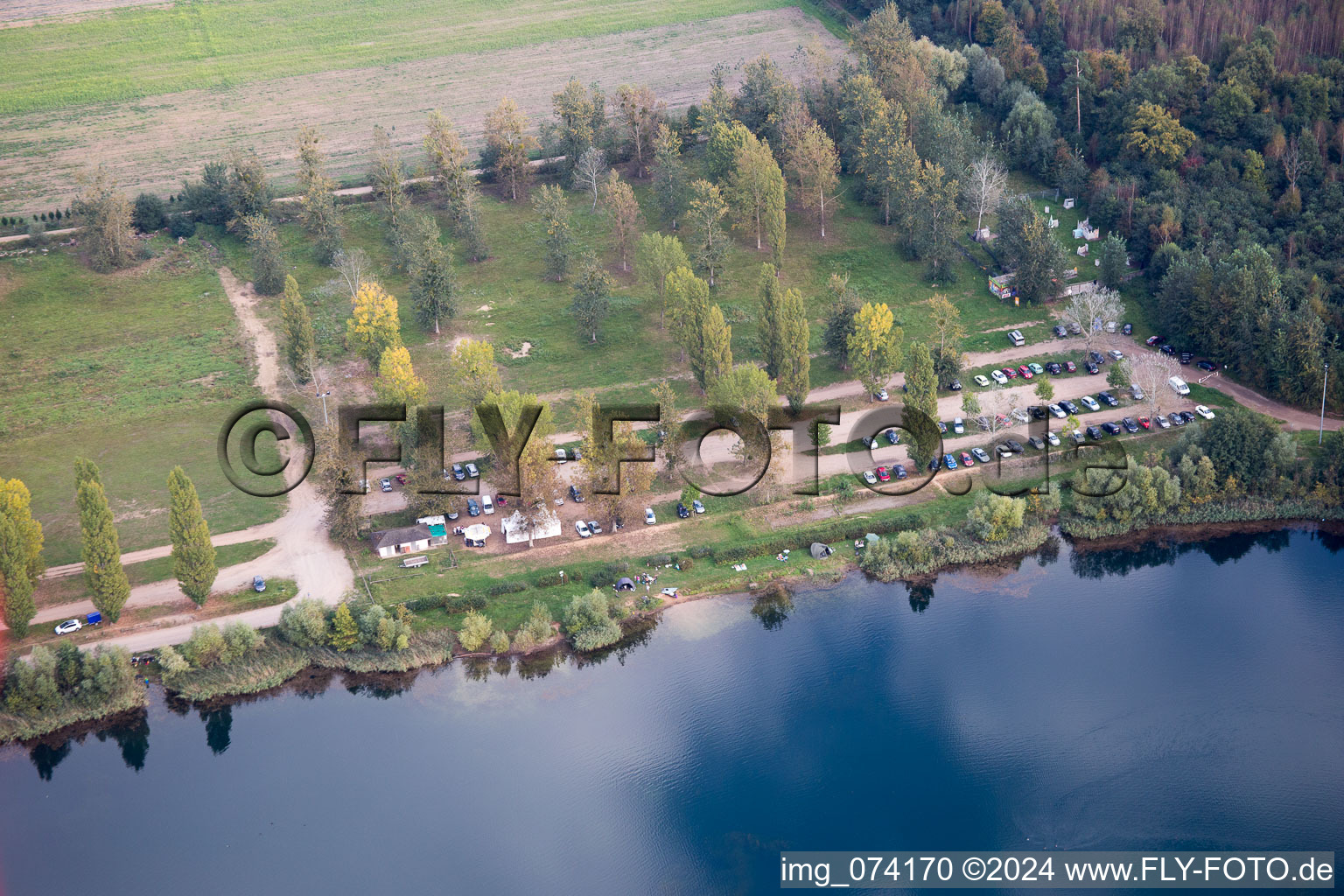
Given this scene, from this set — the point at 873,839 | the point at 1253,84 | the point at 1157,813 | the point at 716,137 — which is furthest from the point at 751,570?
the point at 1253,84

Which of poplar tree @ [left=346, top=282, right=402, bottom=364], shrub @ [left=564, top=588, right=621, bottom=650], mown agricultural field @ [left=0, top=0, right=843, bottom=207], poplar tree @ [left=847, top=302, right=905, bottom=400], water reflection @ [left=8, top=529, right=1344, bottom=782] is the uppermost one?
mown agricultural field @ [left=0, top=0, right=843, bottom=207]

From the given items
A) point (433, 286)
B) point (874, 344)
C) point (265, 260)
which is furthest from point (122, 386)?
point (874, 344)

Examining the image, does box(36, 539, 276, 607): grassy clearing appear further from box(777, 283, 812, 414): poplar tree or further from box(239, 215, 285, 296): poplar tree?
box(777, 283, 812, 414): poplar tree

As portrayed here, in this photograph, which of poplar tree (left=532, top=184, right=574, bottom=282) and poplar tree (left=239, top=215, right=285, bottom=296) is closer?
poplar tree (left=239, top=215, right=285, bottom=296)

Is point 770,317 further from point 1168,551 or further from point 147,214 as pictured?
point 147,214

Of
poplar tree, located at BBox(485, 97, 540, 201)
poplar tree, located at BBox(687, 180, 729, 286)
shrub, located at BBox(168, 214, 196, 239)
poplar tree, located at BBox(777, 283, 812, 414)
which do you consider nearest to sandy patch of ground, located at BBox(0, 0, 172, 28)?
shrub, located at BBox(168, 214, 196, 239)

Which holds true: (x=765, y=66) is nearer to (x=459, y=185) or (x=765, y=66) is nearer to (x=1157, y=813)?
(x=459, y=185)

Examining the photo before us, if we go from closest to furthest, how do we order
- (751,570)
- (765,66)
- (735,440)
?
(751,570) → (735,440) → (765,66)
